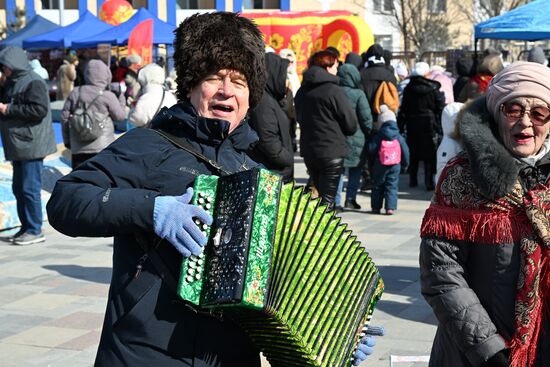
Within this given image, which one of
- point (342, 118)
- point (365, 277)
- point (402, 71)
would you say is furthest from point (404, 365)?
point (402, 71)

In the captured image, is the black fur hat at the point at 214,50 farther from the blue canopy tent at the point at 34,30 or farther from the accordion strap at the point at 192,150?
the blue canopy tent at the point at 34,30

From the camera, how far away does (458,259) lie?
10.5 feet

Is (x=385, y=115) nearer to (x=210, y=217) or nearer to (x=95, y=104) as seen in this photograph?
(x=95, y=104)

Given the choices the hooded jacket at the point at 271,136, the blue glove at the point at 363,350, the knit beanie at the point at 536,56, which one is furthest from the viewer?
the knit beanie at the point at 536,56

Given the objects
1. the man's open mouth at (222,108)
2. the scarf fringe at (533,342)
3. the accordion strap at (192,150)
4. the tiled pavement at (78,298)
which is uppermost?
the man's open mouth at (222,108)

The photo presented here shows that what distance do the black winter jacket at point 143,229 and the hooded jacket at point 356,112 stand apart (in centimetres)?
831

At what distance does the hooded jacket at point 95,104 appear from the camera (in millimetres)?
10188

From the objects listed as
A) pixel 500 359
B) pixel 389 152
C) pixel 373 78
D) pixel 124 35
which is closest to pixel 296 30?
pixel 124 35

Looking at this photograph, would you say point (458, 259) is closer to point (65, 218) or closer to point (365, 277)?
point (365, 277)

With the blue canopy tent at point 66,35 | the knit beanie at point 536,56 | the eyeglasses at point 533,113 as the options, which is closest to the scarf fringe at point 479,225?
the eyeglasses at point 533,113

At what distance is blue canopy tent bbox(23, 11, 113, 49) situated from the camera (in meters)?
25.2

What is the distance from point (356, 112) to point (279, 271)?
8606mm

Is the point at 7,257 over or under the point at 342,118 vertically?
under

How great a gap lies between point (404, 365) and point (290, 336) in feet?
9.89
